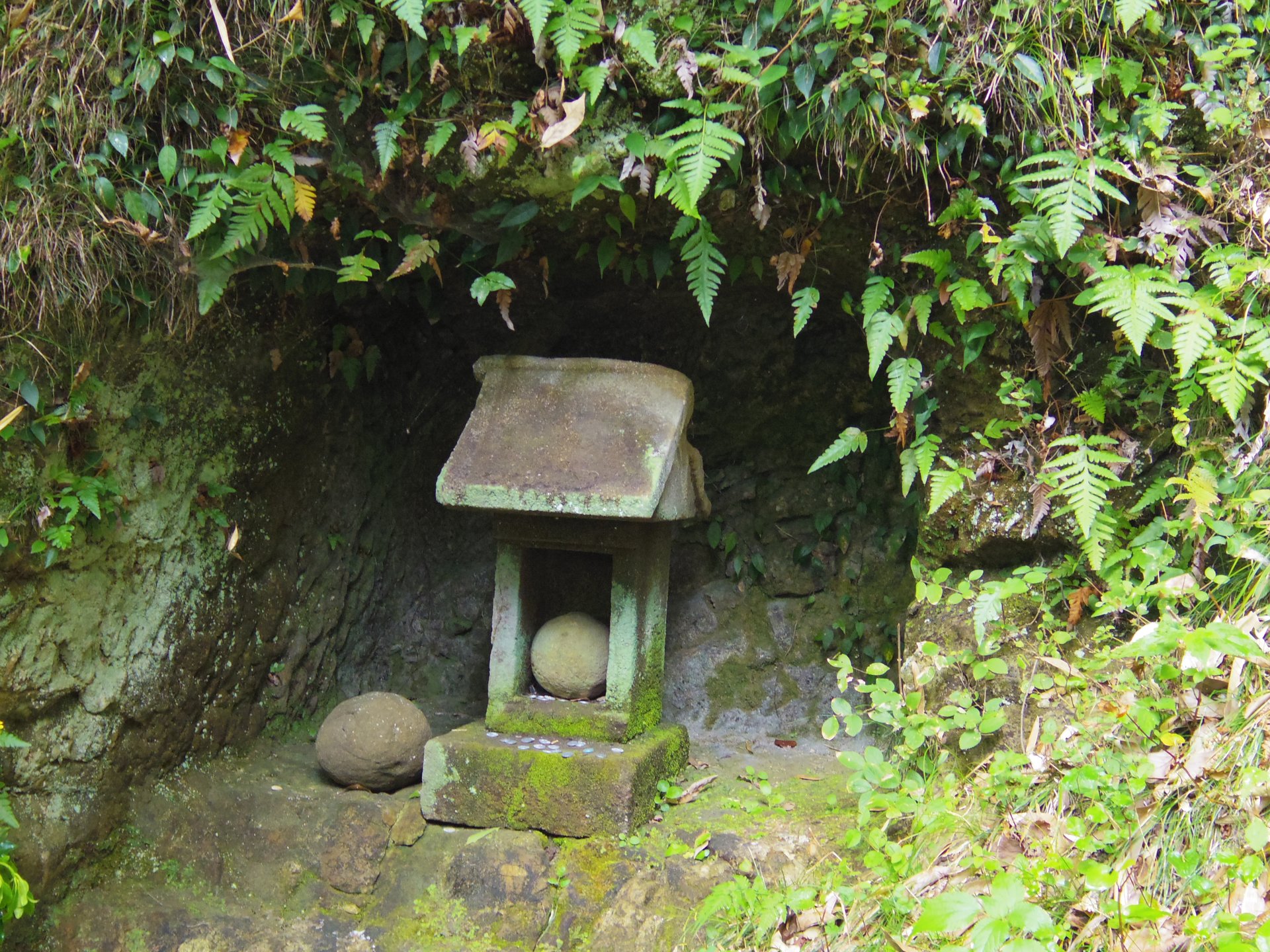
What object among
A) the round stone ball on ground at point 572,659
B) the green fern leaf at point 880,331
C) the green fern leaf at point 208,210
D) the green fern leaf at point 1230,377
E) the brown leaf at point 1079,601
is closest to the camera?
the green fern leaf at point 1230,377

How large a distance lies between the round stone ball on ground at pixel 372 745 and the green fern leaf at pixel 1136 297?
2.93m

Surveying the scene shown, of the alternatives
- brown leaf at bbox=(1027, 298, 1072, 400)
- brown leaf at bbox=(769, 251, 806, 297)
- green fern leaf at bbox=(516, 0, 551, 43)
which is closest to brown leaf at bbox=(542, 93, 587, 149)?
green fern leaf at bbox=(516, 0, 551, 43)

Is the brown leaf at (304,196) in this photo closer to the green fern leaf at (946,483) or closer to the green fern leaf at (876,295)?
the green fern leaf at (876,295)

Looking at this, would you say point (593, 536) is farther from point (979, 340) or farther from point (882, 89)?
point (882, 89)

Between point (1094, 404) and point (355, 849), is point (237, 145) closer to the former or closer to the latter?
point (355, 849)

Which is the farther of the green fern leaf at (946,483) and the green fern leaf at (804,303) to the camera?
the green fern leaf at (804,303)

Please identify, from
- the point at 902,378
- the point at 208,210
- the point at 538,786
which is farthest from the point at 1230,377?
the point at 208,210

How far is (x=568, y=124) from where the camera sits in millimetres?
3332

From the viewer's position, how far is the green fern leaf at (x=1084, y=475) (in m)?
3.18

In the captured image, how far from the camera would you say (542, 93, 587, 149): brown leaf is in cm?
333

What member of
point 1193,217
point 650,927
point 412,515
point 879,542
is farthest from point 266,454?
point 1193,217

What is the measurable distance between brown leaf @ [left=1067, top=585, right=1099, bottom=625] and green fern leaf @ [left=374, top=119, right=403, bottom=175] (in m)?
2.75

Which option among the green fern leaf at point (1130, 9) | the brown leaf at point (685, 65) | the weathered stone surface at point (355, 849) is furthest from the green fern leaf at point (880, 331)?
the weathered stone surface at point (355, 849)

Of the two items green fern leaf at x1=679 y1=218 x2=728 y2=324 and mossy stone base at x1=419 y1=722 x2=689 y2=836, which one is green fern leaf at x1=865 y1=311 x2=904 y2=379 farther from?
mossy stone base at x1=419 y1=722 x2=689 y2=836
